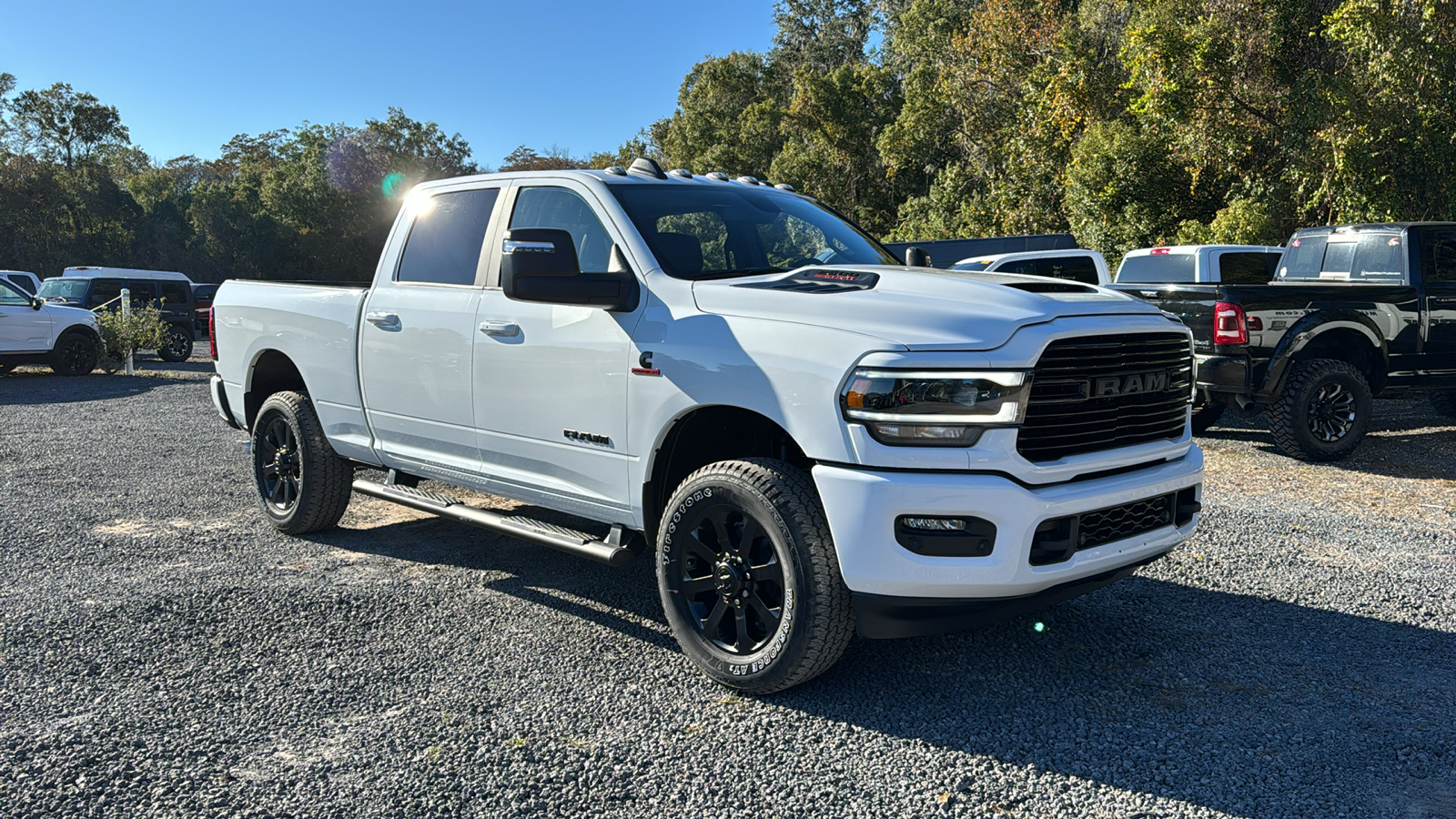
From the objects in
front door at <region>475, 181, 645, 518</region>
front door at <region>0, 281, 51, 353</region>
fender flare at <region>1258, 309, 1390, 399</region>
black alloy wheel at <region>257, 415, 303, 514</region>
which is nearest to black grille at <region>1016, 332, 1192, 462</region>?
front door at <region>475, 181, 645, 518</region>

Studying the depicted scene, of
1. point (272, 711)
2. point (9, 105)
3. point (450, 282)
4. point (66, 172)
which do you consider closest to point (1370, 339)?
point (450, 282)

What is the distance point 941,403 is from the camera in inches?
126

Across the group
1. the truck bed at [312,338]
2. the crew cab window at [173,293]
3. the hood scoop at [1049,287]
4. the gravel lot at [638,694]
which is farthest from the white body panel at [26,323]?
the hood scoop at [1049,287]

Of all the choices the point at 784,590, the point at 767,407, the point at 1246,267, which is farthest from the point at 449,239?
the point at 1246,267

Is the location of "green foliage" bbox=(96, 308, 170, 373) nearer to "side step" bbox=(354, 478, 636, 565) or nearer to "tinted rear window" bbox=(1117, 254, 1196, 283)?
"side step" bbox=(354, 478, 636, 565)

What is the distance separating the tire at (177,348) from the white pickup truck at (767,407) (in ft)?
61.7

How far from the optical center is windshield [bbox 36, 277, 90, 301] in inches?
876

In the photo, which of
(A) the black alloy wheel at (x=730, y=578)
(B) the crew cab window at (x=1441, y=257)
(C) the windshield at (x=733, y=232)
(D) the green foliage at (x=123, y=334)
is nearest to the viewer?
(A) the black alloy wheel at (x=730, y=578)

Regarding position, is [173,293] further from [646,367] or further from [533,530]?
[646,367]

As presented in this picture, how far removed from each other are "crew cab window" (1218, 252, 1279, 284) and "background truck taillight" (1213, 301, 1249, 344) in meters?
3.97

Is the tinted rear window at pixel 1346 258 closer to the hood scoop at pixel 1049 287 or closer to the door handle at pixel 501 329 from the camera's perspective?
the hood scoop at pixel 1049 287

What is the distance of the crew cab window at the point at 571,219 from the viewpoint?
4.43 meters

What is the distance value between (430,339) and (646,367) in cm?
151

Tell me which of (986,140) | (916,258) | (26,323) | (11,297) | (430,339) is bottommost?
(430,339)
